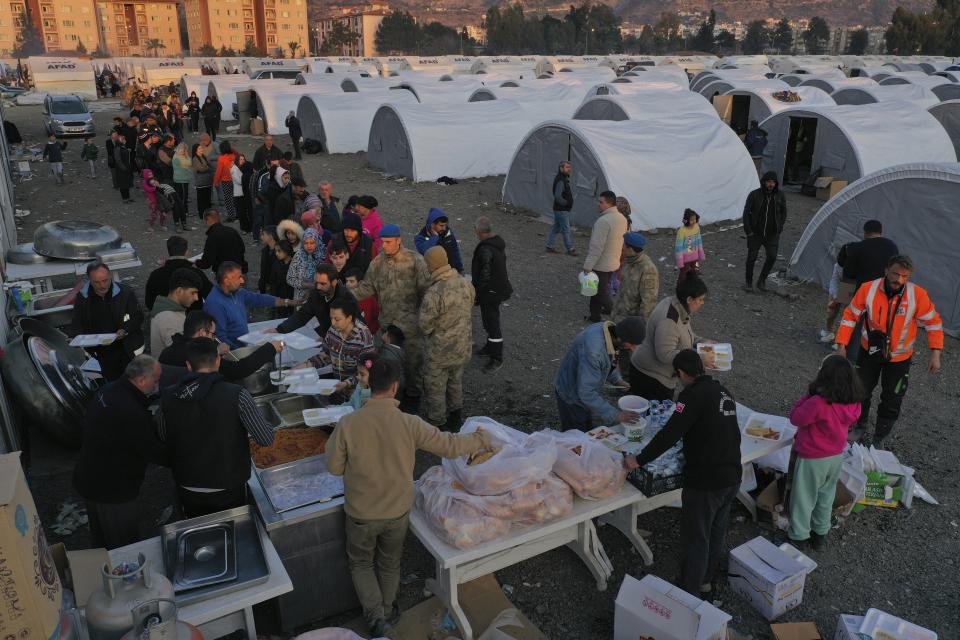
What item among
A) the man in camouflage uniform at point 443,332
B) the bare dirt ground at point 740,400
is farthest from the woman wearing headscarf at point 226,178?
the man in camouflage uniform at point 443,332

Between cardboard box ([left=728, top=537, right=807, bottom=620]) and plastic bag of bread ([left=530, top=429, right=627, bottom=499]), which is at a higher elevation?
plastic bag of bread ([left=530, top=429, right=627, bottom=499])

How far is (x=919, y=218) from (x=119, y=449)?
10.3 m

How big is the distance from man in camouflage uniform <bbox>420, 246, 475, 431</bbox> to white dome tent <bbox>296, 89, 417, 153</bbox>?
18261 mm

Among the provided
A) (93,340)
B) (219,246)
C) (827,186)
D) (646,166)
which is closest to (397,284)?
(93,340)

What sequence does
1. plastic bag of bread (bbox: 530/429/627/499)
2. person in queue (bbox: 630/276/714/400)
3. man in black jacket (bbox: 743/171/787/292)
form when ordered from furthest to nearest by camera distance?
man in black jacket (bbox: 743/171/787/292), person in queue (bbox: 630/276/714/400), plastic bag of bread (bbox: 530/429/627/499)

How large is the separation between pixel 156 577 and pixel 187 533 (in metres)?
0.82

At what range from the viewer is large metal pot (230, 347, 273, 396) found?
5.84 m

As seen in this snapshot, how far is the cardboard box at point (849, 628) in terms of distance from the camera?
4.04m

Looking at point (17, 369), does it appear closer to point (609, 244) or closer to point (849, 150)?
point (609, 244)

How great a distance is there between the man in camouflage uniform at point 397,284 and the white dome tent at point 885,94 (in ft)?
79.1

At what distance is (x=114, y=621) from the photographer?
3131 mm

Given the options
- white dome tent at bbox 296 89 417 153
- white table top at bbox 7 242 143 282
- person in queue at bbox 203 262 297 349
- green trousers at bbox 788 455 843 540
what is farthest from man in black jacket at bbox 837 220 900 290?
white dome tent at bbox 296 89 417 153

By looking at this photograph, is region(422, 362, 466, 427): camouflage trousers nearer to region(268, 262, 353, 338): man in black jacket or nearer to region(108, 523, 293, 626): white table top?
region(268, 262, 353, 338): man in black jacket

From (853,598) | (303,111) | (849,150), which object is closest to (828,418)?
(853,598)
